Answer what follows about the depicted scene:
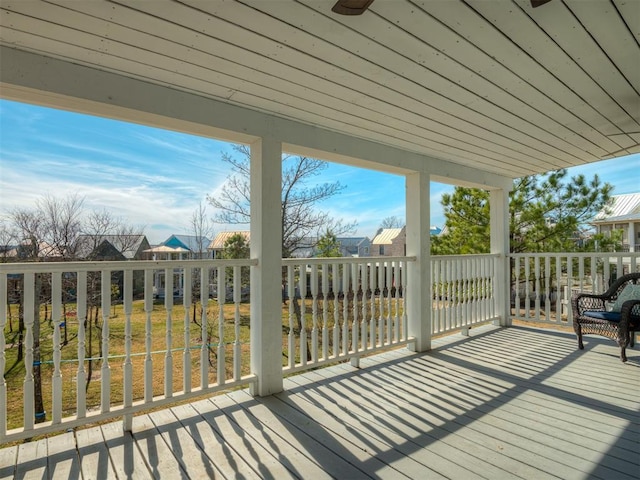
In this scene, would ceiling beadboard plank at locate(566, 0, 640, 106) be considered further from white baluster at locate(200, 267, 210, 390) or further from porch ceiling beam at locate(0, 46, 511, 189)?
white baluster at locate(200, 267, 210, 390)

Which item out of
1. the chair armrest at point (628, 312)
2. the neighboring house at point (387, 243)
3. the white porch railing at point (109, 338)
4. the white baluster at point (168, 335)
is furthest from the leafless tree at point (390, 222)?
the white baluster at point (168, 335)

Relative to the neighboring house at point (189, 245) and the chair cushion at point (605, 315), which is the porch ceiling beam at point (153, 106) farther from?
the neighboring house at point (189, 245)

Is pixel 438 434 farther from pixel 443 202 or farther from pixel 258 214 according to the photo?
pixel 443 202

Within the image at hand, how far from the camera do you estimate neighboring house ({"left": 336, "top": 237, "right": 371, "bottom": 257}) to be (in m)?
7.81

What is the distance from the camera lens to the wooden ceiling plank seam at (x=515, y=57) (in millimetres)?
1436

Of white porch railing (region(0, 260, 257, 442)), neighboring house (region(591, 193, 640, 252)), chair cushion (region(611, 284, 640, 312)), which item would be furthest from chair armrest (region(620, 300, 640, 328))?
neighboring house (region(591, 193, 640, 252))

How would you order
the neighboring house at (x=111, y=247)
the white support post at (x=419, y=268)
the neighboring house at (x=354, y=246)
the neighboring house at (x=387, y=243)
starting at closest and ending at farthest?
the white support post at (x=419, y=268) < the neighboring house at (x=111, y=247) < the neighboring house at (x=354, y=246) < the neighboring house at (x=387, y=243)

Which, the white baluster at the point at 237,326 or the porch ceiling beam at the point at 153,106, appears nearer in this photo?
the porch ceiling beam at the point at 153,106

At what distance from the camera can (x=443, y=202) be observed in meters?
7.00

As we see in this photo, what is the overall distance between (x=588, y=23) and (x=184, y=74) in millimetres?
2009

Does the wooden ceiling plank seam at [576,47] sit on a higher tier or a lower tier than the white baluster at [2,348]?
higher

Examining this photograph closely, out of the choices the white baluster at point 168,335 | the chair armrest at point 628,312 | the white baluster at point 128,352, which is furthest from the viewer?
the chair armrest at point 628,312

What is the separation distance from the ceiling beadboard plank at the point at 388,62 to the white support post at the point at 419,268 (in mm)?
1070

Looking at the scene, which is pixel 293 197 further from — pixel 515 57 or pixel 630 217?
pixel 630 217
